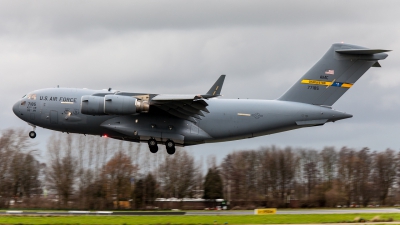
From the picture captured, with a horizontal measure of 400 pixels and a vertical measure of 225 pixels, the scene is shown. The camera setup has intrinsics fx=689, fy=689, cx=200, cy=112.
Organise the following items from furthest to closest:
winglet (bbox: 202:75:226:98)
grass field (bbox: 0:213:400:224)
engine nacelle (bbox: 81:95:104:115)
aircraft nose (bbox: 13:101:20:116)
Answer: aircraft nose (bbox: 13:101:20:116)
grass field (bbox: 0:213:400:224)
engine nacelle (bbox: 81:95:104:115)
winglet (bbox: 202:75:226:98)

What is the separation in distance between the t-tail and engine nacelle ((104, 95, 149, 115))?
569 centimetres

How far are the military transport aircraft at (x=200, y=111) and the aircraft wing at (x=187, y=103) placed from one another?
0.11 ft

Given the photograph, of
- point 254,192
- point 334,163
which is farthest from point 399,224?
point 334,163

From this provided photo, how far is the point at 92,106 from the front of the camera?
2369cm

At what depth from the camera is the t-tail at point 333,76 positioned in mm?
25500

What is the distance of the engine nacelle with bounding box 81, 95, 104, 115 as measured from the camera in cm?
2369

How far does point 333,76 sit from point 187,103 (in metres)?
5.77

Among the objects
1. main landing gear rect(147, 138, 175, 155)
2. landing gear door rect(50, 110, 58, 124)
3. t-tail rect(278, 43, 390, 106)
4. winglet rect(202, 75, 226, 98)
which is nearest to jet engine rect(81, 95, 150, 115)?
landing gear door rect(50, 110, 58, 124)

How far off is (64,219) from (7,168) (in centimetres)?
2226

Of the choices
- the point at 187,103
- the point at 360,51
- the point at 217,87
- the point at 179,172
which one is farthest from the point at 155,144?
the point at 179,172

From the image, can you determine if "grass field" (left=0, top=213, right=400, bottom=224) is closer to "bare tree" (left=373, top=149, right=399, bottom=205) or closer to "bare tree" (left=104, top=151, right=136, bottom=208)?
"bare tree" (left=104, top=151, right=136, bottom=208)

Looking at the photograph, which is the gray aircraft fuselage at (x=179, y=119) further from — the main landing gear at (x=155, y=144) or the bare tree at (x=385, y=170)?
the bare tree at (x=385, y=170)

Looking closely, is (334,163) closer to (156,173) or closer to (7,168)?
(156,173)

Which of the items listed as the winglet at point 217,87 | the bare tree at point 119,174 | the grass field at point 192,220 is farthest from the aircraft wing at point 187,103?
the bare tree at point 119,174
